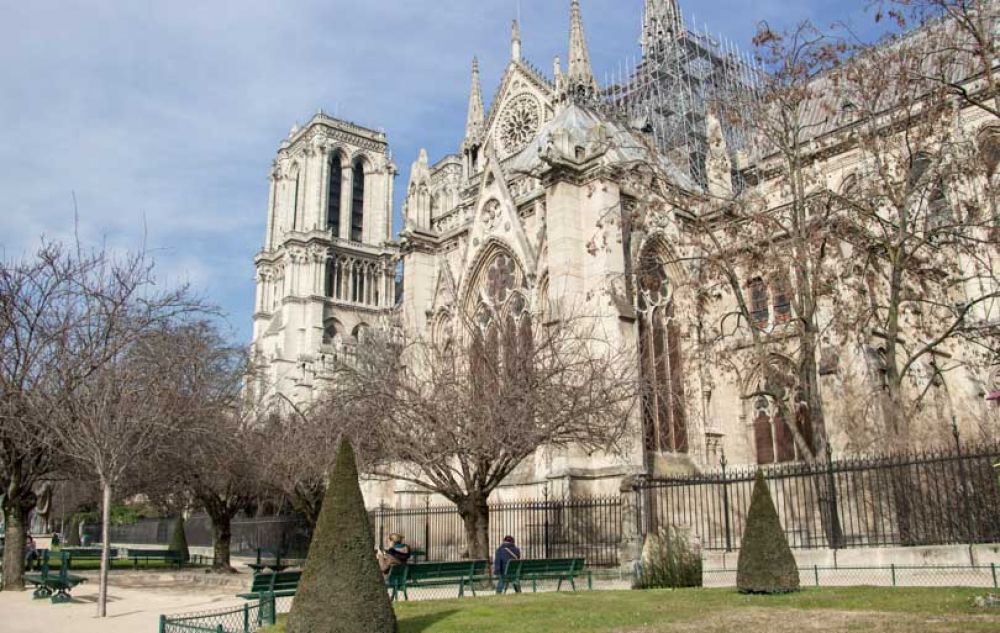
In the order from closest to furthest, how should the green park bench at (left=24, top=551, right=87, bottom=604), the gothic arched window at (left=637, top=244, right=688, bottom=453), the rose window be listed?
the green park bench at (left=24, top=551, right=87, bottom=604) → the gothic arched window at (left=637, top=244, right=688, bottom=453) → the rose window

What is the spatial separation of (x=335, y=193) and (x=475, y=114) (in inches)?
1120

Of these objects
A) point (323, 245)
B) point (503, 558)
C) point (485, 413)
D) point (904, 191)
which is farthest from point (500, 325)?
point (323, 245)

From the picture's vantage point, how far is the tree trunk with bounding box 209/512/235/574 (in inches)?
915

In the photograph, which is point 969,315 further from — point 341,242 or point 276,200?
point 276,200

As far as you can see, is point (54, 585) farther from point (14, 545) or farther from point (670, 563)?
point (670, 563)

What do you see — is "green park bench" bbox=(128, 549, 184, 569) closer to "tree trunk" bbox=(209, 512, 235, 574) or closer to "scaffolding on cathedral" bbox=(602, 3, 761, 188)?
"tree trunk" bbox=(209, 512, 235, 574)

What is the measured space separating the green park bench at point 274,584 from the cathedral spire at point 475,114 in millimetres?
35394

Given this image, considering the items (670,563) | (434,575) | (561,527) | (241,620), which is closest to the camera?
(241,620)

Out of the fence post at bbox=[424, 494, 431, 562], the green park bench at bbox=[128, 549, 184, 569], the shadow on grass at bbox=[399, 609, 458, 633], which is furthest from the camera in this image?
the green park bench at bbox=[128, 549, 184, 569]

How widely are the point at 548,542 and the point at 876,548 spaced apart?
24.7 feet

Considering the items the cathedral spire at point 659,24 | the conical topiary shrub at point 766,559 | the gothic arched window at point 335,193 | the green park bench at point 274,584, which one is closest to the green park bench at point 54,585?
the green park bench at point 274,584

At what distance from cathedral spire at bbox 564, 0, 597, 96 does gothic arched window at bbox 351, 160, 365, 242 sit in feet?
134

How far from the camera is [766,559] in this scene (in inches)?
455

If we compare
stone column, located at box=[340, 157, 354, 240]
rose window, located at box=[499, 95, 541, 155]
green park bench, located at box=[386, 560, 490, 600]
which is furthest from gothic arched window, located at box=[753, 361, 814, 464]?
stone column, located at box=[340, 157, 354, 240]
